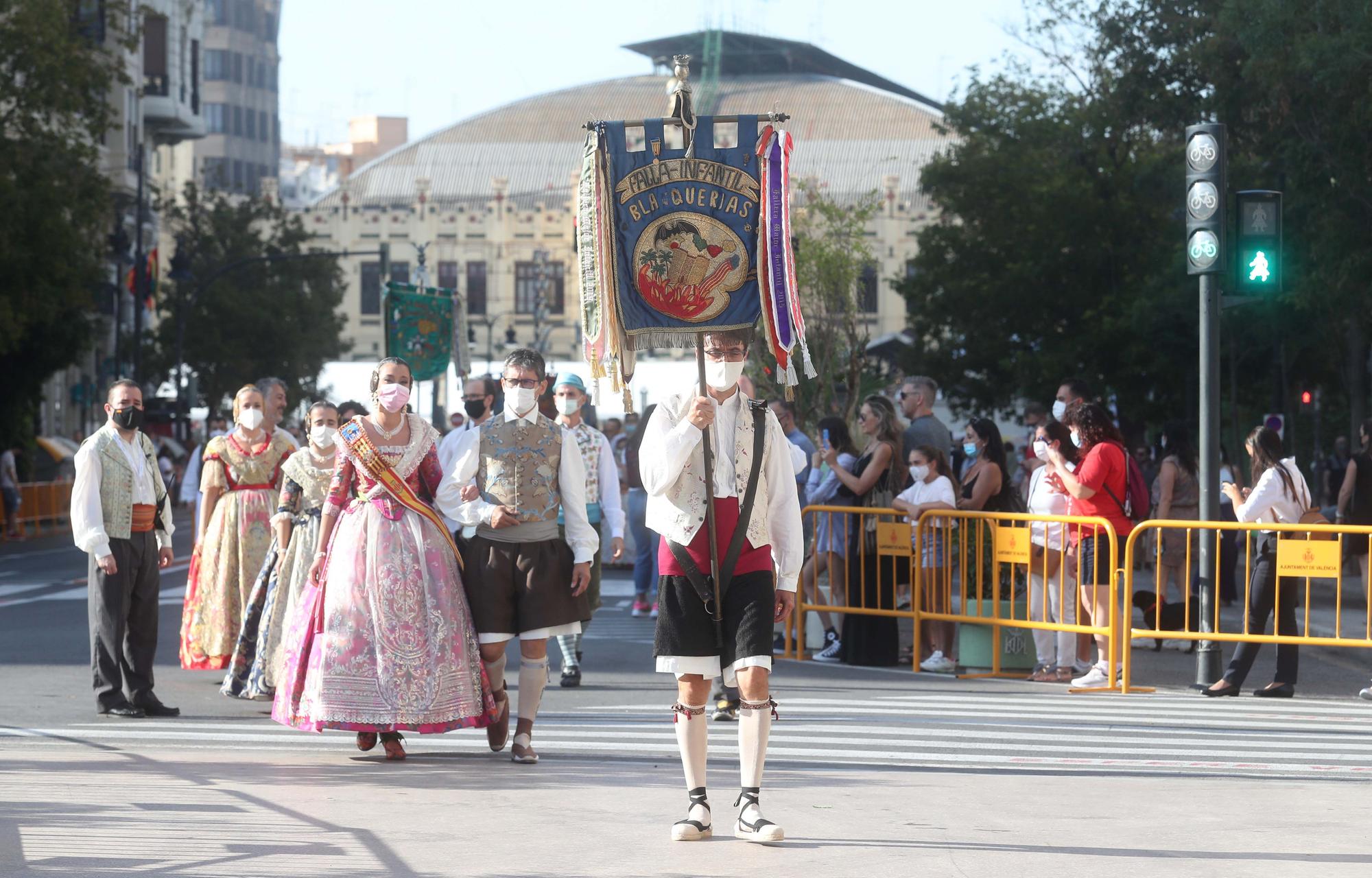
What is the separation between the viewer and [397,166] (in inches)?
3969

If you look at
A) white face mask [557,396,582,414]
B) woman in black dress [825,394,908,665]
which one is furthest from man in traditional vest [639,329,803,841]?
woman in black dress [825,394,908,665]

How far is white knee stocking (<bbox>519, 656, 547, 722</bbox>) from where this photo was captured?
28.9 ft

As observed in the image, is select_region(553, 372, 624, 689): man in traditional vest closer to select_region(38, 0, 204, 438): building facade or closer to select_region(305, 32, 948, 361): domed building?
select_region(38, 0, 204, 438): building facade

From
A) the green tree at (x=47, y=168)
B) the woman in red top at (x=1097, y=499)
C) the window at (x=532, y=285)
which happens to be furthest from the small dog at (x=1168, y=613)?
the window at (x=532, y=285)

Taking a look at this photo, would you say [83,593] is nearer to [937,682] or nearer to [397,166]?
[937,682]

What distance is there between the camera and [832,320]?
26391mm

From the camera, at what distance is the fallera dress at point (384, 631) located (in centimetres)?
857

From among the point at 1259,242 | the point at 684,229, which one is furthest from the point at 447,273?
the point at 684,229

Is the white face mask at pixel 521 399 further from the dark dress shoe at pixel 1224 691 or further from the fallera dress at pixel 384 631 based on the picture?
the dark dress shoe at pixel 1224 691

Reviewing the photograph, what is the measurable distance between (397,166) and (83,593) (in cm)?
8264

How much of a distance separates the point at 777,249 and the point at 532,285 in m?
83.7

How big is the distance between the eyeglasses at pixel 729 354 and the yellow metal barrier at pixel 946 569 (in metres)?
5.45

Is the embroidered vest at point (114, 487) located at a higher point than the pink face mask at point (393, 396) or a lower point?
lower

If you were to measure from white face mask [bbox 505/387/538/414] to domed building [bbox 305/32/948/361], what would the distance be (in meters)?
65.4
